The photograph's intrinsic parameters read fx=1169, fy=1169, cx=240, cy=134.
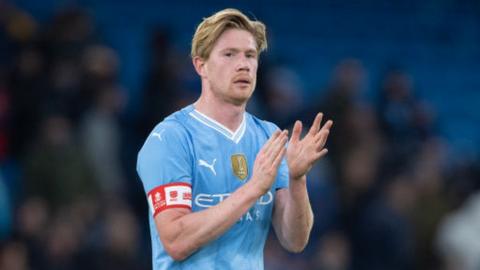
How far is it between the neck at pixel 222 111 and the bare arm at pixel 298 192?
0.41 m

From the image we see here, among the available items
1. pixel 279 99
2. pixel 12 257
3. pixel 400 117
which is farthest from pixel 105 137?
pixel 400 117

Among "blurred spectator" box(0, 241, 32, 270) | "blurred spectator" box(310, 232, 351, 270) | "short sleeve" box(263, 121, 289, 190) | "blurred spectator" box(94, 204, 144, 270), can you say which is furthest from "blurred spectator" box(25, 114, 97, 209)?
"short sleeve" box(263, 121, 289, 190)

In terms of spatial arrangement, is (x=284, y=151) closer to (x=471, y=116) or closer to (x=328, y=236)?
(x=328, y=236)

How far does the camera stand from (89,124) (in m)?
10.3

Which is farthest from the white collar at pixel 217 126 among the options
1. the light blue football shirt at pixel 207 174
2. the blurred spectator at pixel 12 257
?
the blurred spectator at pixel 12 257

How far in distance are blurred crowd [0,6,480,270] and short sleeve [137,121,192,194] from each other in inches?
159

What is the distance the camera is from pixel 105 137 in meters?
10.4

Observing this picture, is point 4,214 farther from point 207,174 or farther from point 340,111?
point 207,174

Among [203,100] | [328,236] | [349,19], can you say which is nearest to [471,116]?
[349,19]

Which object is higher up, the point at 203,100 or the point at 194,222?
the point at 203,100

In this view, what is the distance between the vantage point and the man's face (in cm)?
529

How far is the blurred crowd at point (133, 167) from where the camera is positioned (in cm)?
958

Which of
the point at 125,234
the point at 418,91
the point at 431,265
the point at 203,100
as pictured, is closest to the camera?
the point at 203,100

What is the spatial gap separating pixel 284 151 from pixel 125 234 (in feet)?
15.7
